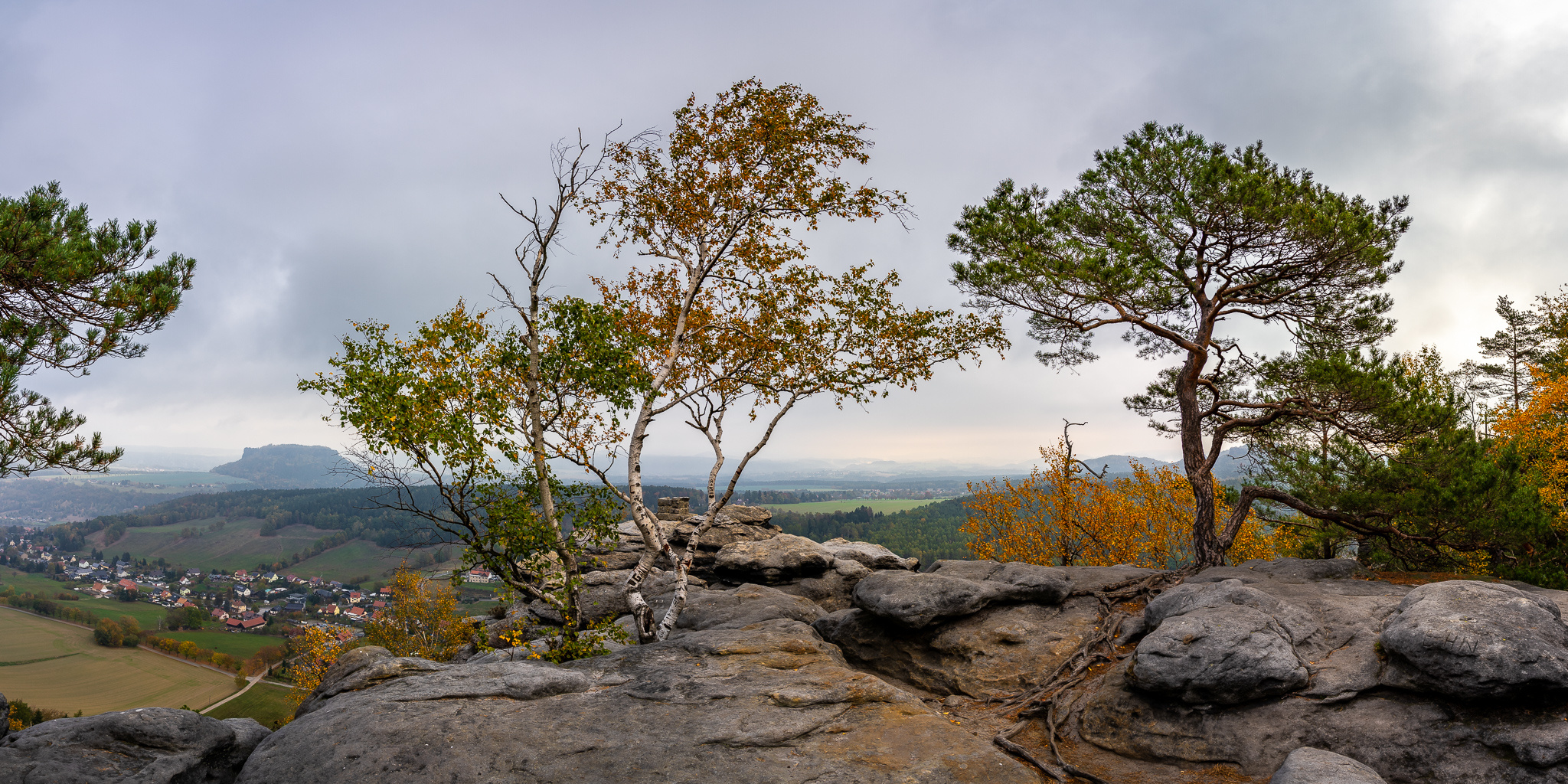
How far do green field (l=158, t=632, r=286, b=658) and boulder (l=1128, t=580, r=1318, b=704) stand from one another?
128453mm

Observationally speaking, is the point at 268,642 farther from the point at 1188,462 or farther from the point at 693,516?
the point at 1188,462

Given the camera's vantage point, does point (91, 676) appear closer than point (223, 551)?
Yes

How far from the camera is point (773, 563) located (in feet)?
81.5

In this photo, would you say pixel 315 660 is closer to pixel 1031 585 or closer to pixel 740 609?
pixel 740 609

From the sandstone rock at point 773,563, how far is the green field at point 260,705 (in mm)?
73173

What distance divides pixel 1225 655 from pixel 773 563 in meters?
16.2

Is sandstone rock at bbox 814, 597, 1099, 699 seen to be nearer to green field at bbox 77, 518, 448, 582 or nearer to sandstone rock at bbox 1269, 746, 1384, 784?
sandstone rock at bbox 1269, 746, 1384, 784

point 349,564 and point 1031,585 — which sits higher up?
point 1031,585

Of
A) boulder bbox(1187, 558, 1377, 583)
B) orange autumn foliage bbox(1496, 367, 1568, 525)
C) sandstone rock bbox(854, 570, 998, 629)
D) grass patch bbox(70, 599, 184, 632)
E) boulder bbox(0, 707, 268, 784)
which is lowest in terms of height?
grass patch bbox(70, 599, 184, 632)

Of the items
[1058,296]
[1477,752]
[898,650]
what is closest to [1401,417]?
[1058,296]

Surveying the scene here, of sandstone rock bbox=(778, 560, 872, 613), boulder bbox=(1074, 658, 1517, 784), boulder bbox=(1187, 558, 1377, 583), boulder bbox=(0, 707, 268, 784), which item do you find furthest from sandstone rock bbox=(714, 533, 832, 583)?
boulder bbox=(0, 707, 268, 784)

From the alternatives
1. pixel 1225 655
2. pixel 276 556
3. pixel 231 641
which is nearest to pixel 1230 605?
pixel 1225 655

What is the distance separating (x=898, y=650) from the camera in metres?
16.8

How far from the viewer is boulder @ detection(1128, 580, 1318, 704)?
10969 millimetres
